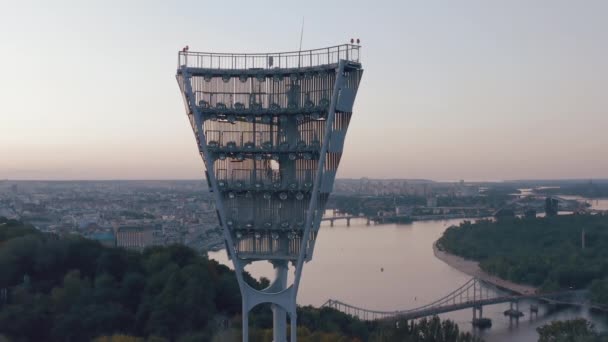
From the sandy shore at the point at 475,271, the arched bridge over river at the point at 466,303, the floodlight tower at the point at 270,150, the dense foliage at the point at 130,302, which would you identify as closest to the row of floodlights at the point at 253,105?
the floodlight tower at the point at 270,150

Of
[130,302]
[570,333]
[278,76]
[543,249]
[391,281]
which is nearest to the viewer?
[278,76]

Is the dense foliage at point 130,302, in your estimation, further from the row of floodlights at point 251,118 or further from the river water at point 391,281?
the river water at point 391,281

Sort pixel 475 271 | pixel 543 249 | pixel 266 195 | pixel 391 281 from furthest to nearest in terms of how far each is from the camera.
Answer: pixel 543 249 → pixel 475 271 → pixel 391 281 → pixel 266 195

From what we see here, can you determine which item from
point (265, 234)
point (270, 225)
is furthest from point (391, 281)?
point (270, 225)

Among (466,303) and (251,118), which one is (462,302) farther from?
(251,118)

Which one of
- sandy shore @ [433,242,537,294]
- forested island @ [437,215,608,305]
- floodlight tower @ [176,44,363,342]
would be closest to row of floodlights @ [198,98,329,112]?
floodlight tower @ [176,44,363,342]

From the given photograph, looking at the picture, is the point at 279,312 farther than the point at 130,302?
No

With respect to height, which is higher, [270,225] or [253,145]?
[253,145]
